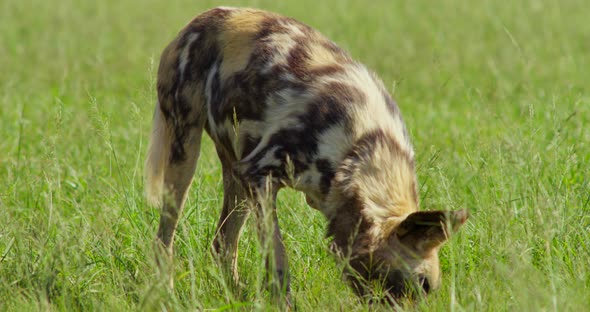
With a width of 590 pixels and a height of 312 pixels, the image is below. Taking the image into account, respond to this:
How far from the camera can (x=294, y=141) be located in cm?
375

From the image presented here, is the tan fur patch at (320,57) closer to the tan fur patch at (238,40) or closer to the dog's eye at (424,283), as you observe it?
the tan fur patch at (238,40)

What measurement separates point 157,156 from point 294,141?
980mm

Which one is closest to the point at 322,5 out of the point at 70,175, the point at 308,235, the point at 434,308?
the point at 70,175

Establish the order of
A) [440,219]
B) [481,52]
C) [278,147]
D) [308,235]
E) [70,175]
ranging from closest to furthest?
[440,219], [278,147], [308,235], [70,175], [481,52]

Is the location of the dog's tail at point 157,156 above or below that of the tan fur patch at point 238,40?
below

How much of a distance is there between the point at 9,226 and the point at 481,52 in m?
7.26

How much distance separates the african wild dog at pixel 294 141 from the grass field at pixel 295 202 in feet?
0.43

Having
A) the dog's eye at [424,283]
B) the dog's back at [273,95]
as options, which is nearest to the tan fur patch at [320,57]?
the dog's back at [273,95]

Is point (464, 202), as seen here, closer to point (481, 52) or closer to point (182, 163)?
point (182, 163)

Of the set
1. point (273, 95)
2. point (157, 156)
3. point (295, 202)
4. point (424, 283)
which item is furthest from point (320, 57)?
point (424, 283)

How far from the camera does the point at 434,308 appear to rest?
3266 millimetres

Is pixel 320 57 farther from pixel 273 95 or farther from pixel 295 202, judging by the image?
pixel 295 202

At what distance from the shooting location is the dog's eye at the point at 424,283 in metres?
3.39

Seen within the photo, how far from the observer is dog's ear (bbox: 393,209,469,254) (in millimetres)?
3105
